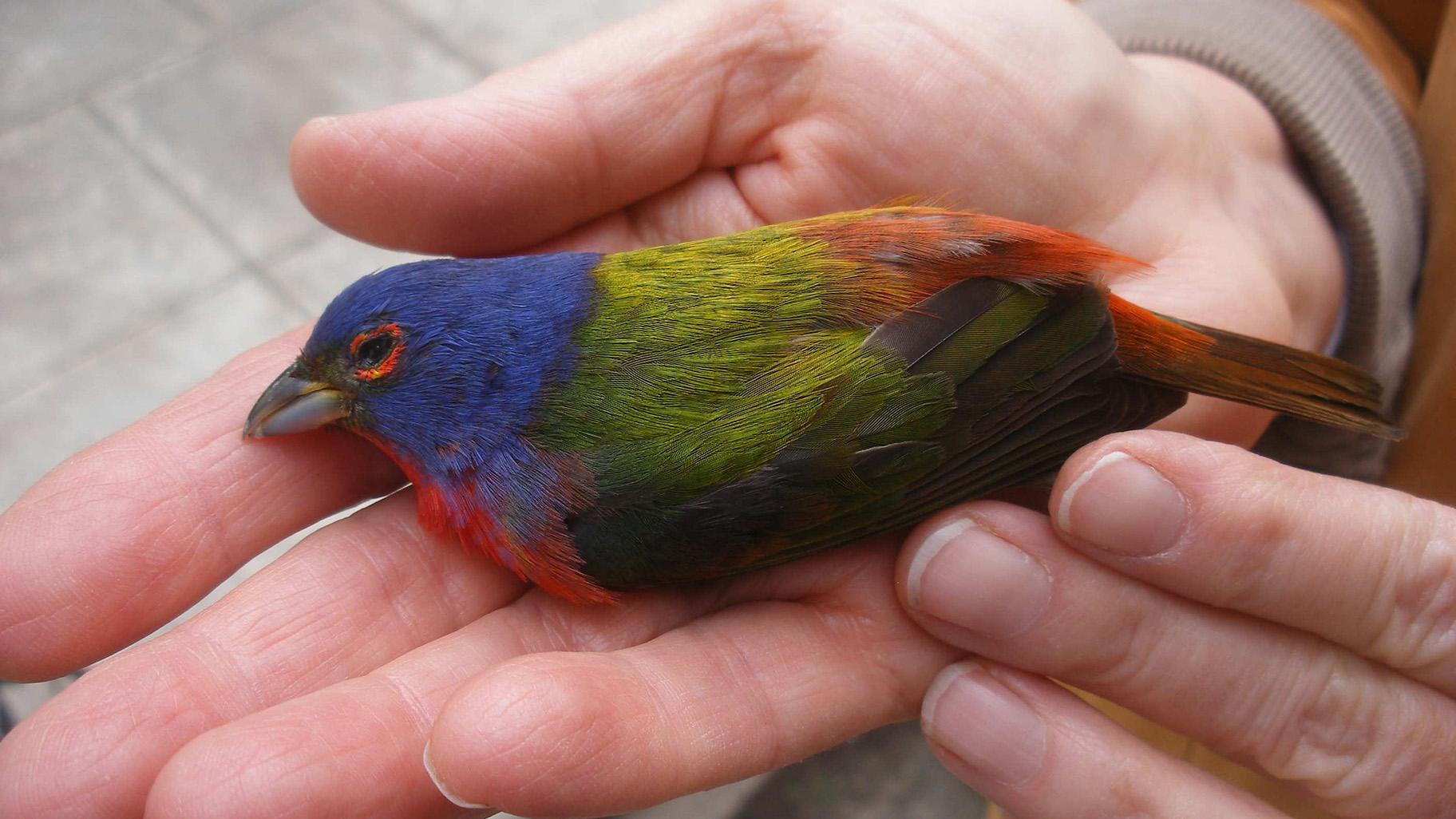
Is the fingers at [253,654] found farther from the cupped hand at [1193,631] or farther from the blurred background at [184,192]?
the blurred background at [184,192]

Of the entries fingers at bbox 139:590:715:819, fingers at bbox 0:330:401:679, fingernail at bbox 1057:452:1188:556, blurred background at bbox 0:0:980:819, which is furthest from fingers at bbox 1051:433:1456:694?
blurred background at bbox 0:0:980:819

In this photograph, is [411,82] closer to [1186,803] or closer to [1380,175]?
[1380,175]

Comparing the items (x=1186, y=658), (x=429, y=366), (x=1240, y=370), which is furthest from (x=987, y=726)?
(x=429, y=366)

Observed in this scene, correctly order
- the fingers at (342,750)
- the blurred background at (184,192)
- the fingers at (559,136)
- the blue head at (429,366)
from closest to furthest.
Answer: the fingers at (342,750) → the blue head at (429,366) → the fingers at (559,136) → the blurred background at (184,192)

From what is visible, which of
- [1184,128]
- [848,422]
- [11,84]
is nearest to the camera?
[848,422]

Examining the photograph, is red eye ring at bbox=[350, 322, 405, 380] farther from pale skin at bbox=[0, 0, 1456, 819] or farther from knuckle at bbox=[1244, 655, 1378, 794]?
knuckle at bbox=[1244, 655, 1378, 794]

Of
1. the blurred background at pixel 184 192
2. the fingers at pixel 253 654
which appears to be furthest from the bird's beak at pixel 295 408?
the blurred background at pixel 184 192

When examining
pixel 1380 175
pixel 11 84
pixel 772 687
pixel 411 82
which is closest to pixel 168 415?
pixel 772 687

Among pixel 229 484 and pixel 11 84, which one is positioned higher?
pixel 11 84
